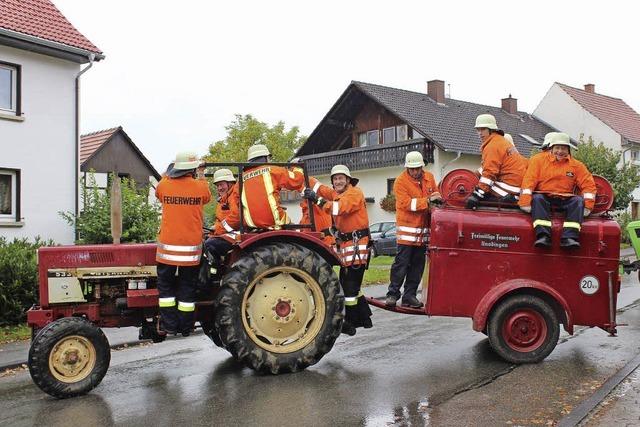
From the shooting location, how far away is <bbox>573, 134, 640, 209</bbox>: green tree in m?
31.2

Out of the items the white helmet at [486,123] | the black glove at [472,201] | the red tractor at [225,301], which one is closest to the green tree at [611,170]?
the white helmet at [486,123]

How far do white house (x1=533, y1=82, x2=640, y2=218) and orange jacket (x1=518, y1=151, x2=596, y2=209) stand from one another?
3498 centimetres

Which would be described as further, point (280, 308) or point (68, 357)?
point (280, 308)

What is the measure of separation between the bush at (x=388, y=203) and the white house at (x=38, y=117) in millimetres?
18597

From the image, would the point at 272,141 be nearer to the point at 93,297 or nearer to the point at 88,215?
the point at 88,215

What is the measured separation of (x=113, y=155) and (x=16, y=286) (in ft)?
65.4

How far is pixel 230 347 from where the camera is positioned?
6.12 m

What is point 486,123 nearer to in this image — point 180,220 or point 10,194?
point 180,220

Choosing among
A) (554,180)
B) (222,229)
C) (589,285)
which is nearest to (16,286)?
(222,229)

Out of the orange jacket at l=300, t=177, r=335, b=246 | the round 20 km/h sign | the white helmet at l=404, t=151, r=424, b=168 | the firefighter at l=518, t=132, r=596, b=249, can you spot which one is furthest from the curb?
the round 20 km/h sign

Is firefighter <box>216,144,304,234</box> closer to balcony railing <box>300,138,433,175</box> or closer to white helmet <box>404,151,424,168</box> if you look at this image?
white helmet <box>404,151,424,168</box>

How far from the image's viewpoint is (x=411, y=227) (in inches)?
297

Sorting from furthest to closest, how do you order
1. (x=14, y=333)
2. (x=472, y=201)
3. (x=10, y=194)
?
(x=10, y=194) → (x=14, y=333) → (x=472, y=201)

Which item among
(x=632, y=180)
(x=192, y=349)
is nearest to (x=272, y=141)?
(x=632, y=180)
